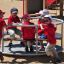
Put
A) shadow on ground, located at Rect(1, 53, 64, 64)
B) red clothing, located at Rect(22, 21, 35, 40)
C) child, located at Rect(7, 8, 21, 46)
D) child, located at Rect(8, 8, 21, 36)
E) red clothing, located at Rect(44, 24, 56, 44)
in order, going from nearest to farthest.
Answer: red clothing, located at Rect(44, 24, 56, 44) → shadow on ground, located at Rect(1, 53, 64, 64) → red clothing, located at Rect(22, 21, 35, 40) → child, located at Rect(7, 8, 21, 46) → child, located at Rect(8, 8, 21, 36)

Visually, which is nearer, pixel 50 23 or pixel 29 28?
pixel 50 23

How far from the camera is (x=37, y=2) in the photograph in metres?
17.2

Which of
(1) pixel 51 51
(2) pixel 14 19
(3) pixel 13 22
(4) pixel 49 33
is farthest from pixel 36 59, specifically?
(2) pixel 14 19

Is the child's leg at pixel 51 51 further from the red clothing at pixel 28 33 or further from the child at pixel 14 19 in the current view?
the child at pixel 14 19

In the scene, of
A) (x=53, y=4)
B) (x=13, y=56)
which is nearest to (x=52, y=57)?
(x=13, y=56)

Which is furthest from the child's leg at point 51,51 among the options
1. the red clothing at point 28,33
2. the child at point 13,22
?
the child at point 13,22

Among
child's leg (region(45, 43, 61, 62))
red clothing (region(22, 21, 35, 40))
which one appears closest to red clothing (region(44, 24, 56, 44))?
child's leg (region(45, 43, 61, 62))

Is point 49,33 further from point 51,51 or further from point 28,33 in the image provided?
point 28,33

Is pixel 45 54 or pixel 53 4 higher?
pixel 53 4

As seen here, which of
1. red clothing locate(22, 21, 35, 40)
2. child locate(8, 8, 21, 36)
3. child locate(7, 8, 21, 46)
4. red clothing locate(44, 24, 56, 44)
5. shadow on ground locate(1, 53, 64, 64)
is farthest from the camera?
child locate(8, 8, 21, 36)

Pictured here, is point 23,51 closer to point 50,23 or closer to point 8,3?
point 50,23

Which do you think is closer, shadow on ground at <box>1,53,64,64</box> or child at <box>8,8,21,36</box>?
shadow on ground at <box>1,53,64,64</box>

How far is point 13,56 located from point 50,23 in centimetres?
145

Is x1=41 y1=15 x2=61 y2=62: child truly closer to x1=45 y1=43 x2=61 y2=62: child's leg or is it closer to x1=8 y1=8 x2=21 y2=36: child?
x1=45 y1=43 x2=61 y2=62: child's leg
